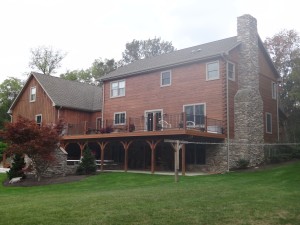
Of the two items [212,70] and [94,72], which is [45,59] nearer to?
[94,72]

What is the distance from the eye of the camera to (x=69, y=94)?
3131 centimetres

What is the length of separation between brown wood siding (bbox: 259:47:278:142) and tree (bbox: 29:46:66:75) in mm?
36251

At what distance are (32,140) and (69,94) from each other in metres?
12.7

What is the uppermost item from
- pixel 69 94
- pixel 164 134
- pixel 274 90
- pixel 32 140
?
pixel 69 94

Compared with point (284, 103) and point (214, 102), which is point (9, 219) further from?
point (284, 103)

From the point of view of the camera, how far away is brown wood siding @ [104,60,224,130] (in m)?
22.5

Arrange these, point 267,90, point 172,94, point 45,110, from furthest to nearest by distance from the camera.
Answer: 1. point 45,110
2. point 267,90
3. point 172,94

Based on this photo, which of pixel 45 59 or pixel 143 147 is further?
pixel 45 59

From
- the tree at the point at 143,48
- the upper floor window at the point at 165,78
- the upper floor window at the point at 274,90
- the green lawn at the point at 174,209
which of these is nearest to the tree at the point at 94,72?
the tree at the point at 143,48

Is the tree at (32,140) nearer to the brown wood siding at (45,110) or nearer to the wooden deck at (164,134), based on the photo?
the wooden deck at (164,134)

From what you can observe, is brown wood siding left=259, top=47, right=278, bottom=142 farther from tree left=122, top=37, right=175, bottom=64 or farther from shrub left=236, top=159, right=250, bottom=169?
tree left=122, top=37, right=175, bottom=64

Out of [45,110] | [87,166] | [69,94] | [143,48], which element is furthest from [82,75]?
[87,166]

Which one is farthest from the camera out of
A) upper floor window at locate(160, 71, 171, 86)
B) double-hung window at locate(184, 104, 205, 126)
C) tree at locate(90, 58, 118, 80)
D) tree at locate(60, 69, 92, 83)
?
tree at locate(90, 58, 118, 80)

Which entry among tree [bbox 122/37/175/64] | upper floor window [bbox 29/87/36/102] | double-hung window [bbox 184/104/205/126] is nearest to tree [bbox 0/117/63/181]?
double-hung window [bbox 184/104/205/126]
